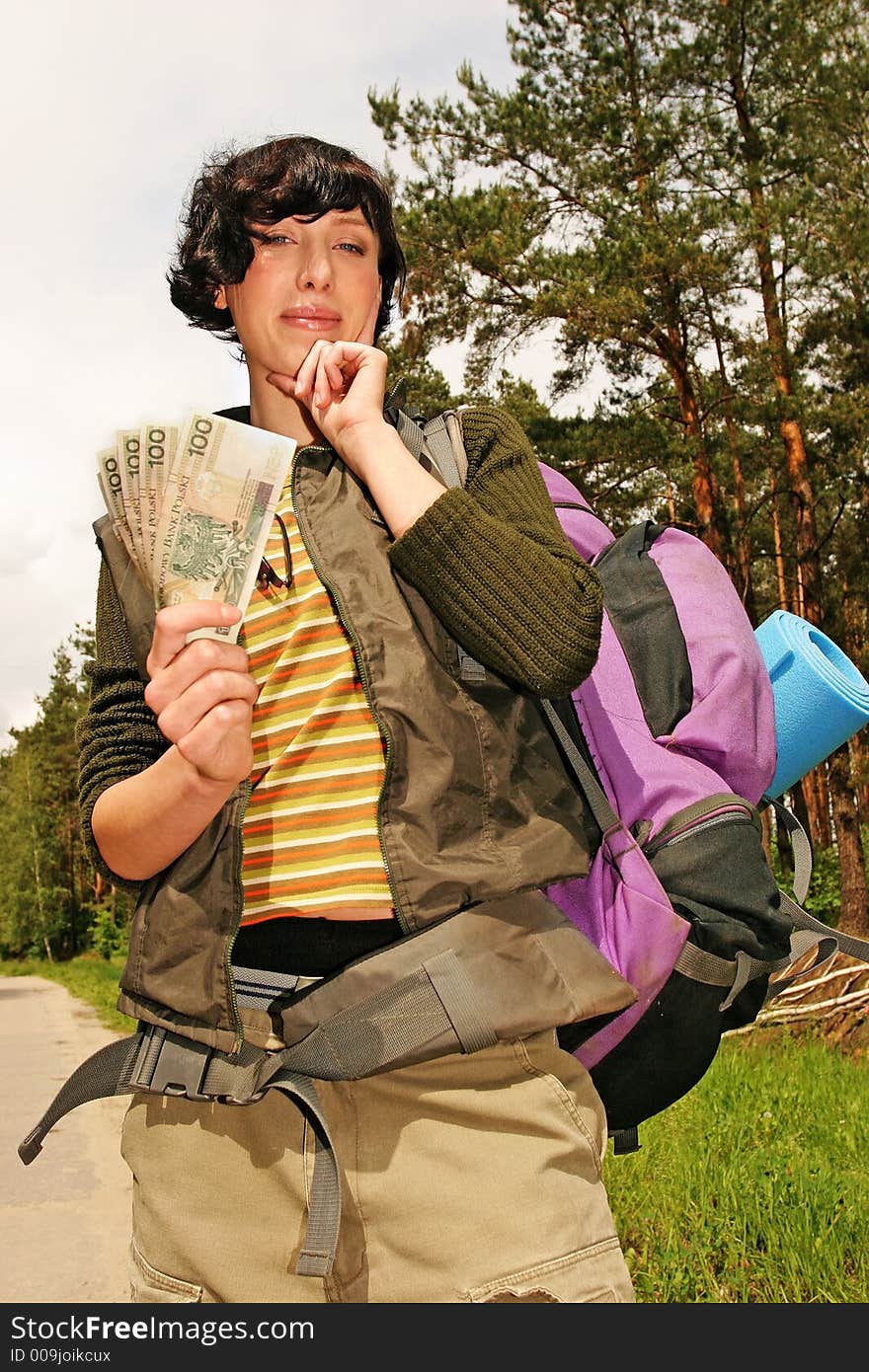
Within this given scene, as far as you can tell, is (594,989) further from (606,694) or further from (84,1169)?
(84,1169)

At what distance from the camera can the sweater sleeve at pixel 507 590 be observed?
1.47 m

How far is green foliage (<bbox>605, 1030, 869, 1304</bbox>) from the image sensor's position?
134 inches

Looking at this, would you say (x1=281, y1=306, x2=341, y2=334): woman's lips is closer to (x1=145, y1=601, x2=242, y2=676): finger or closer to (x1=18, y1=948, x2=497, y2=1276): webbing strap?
(x1=145, y1=601, x2=242, y2=676): finger

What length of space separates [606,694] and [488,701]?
0.44m

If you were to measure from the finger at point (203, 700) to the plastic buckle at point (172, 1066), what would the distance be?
14.8 inches

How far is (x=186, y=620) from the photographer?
143 cm

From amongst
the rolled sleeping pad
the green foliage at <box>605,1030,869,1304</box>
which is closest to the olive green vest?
the rolled sleeping pad

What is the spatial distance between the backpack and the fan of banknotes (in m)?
0.30

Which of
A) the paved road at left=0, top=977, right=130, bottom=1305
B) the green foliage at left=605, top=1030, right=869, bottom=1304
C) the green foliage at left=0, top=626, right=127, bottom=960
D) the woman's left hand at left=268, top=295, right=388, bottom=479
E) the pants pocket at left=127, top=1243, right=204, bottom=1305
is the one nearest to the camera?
the pants pocket at left=127, top=1243, right=204, bottom=1305

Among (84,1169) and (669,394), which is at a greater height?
(669,394)

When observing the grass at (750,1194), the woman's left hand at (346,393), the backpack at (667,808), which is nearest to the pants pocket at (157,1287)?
the backpack at (667,808)

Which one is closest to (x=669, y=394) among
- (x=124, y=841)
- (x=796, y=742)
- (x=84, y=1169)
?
(x=84, y=1169)

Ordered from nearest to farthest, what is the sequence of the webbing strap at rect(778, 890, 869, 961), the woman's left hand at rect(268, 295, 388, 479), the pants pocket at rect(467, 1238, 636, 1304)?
the pants pocket at rect(467, 1238, 636, 1304) → the woman's left hand at rect(268, 295, 388, 479) → the webbing strap at rect(778, 890, 869, 961)

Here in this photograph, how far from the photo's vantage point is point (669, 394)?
1598 centimetres
